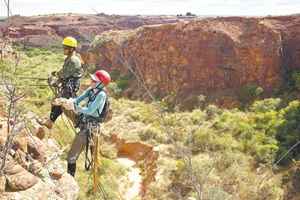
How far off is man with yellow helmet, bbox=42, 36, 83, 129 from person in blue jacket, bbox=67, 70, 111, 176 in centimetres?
130

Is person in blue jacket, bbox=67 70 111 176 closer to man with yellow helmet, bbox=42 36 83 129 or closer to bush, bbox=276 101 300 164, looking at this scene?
man with yellow helmet, bbox=42 36 83 129

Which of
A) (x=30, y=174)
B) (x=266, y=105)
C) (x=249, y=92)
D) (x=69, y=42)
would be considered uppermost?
(x=69, y=42)

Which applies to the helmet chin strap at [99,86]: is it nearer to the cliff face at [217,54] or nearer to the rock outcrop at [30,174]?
the rock outcrop at [30,174]

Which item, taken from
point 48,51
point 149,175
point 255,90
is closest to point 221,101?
point 255,90

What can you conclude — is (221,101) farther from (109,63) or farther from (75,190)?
(75,190)

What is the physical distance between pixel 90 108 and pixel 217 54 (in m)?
20.9

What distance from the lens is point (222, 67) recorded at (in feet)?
87.0

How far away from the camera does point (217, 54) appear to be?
87.7 ft

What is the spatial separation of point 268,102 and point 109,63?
1553 cm

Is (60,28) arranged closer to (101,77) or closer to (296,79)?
(296,79)

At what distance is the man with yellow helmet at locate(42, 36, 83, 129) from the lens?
808 cm

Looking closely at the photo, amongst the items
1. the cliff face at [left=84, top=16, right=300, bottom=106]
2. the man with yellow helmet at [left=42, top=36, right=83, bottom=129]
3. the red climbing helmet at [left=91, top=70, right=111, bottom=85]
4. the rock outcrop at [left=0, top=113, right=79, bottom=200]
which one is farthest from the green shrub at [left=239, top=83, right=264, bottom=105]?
the red climbing helmet at [left=91, top=70, right=111, bottom=85]

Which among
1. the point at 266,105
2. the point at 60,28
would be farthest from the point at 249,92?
the point at 60,28

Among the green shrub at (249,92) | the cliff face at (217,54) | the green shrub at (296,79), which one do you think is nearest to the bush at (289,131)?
the green shrub at (296,79)
